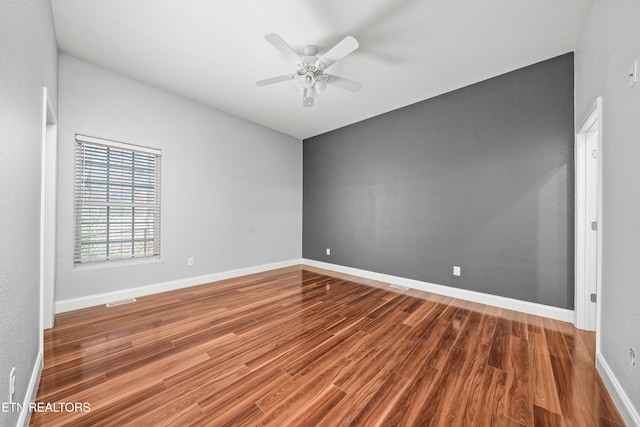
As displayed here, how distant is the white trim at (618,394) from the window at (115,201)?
15.0 ft

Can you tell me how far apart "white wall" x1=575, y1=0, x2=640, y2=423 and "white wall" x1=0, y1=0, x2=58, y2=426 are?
9.88ft

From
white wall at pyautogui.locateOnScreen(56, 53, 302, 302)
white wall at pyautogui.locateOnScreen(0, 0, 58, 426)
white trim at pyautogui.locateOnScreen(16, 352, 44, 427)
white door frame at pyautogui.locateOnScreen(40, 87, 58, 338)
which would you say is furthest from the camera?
white wall at pyautogui.locateOnScreen(56, 53, 302, 302)

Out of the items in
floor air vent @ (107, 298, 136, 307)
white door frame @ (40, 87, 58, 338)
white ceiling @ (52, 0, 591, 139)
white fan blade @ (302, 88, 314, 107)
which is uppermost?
white ceiling @ (52, 0, 591, 139)

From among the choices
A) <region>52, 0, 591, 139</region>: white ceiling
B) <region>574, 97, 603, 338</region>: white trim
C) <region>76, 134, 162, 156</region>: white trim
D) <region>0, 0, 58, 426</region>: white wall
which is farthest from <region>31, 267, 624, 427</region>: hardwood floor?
<region>52, 0, 591, 139</region>: white ceiling

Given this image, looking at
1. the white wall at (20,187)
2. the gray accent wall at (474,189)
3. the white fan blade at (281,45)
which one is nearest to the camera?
the white wall at (20,187)

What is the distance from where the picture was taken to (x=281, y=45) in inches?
81.4

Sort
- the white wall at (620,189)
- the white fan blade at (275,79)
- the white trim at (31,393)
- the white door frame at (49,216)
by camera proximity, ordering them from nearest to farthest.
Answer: the white trim at (31,393) < the white wall at (620,189) < the white door frame at (49,216) < the white fan blade at (275,79)

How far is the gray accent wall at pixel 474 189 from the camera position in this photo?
2.62 meters

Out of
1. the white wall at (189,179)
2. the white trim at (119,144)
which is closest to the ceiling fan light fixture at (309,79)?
the white wall at (189,179)

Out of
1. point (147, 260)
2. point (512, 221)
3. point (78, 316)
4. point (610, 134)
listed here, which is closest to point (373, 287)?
point (512, 221)

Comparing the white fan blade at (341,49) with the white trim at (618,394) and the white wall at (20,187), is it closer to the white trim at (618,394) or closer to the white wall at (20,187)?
the white wall at (20,187)

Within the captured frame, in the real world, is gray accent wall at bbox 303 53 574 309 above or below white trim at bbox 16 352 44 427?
above

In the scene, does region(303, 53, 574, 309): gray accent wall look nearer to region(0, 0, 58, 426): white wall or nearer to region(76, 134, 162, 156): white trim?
region(76, 134, 162, 156): white trim

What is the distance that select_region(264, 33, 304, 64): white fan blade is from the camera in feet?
6.43
